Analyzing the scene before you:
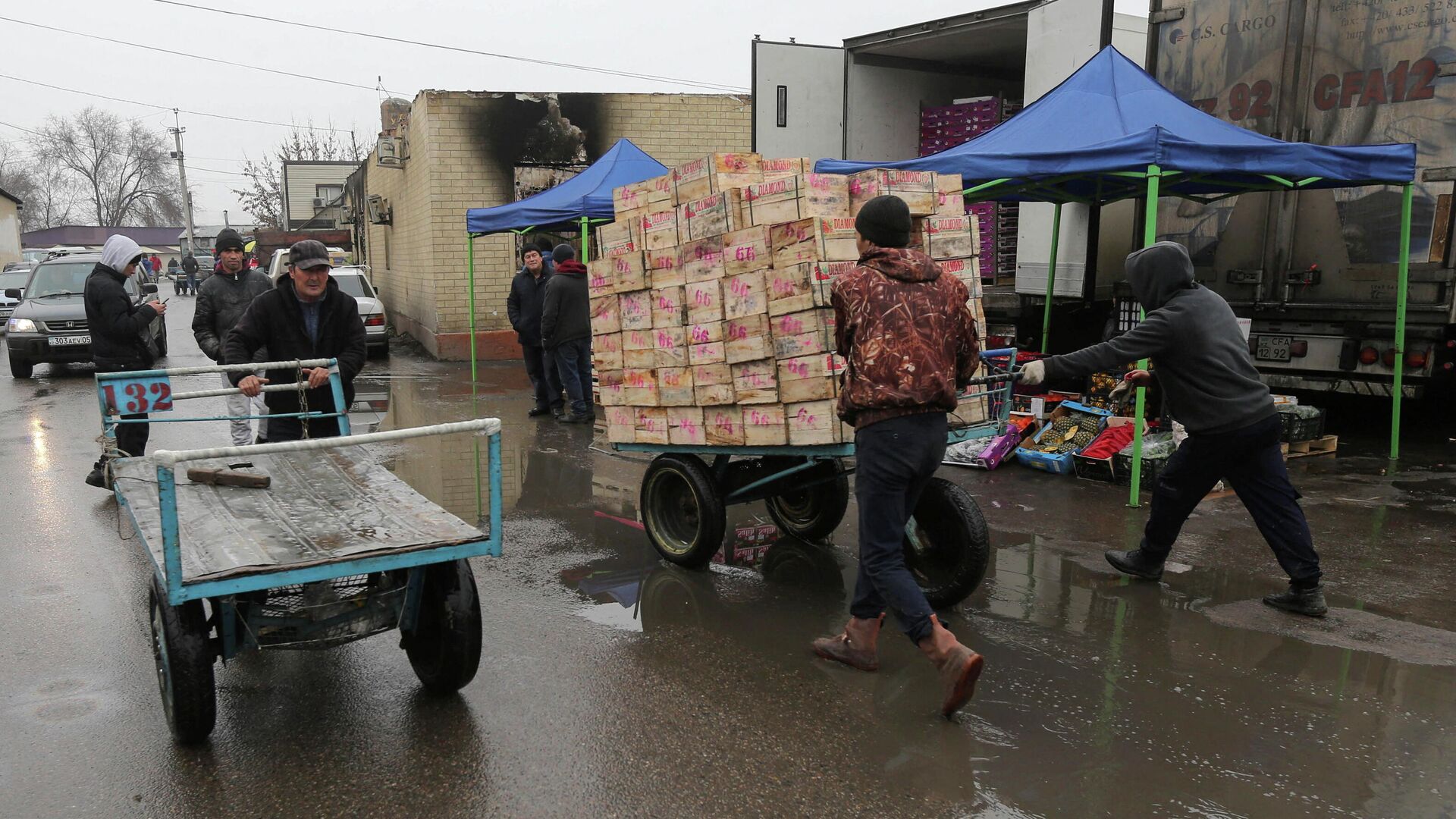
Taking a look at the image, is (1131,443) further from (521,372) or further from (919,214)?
(521,372)

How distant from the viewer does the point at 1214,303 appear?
470 cm

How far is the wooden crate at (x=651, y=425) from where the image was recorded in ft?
18.3

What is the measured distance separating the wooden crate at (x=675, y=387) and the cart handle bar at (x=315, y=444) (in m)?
1.84

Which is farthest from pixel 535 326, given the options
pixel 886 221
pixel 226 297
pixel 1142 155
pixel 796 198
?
pixel 886 221

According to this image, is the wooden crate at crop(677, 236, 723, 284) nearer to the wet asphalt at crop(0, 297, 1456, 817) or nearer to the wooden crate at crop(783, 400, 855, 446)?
the wooden crate at crop(783, 400, 855, 446)

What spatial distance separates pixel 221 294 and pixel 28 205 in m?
103

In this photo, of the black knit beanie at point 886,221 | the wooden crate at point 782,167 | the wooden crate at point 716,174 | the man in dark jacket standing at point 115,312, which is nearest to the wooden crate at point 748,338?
the wooden crate at point 716,174

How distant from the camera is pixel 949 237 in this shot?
5.29 metres

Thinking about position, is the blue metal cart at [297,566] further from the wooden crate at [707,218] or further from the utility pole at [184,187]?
Result: the utility pole at [184,187]

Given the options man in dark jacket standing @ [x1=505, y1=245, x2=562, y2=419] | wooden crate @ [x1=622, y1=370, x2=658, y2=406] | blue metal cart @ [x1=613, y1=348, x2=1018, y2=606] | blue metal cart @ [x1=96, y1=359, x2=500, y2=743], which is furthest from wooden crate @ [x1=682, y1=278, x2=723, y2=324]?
man in dark jacket standing @ [x1=505, y1=245, x2=562, y2=419]

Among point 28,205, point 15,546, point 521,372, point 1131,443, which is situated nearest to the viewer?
point 15,546

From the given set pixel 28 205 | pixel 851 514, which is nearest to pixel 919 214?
pixel 851 514

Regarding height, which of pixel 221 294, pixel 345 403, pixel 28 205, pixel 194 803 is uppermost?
pixel 28 205

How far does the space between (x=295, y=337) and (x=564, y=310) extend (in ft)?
17.4
